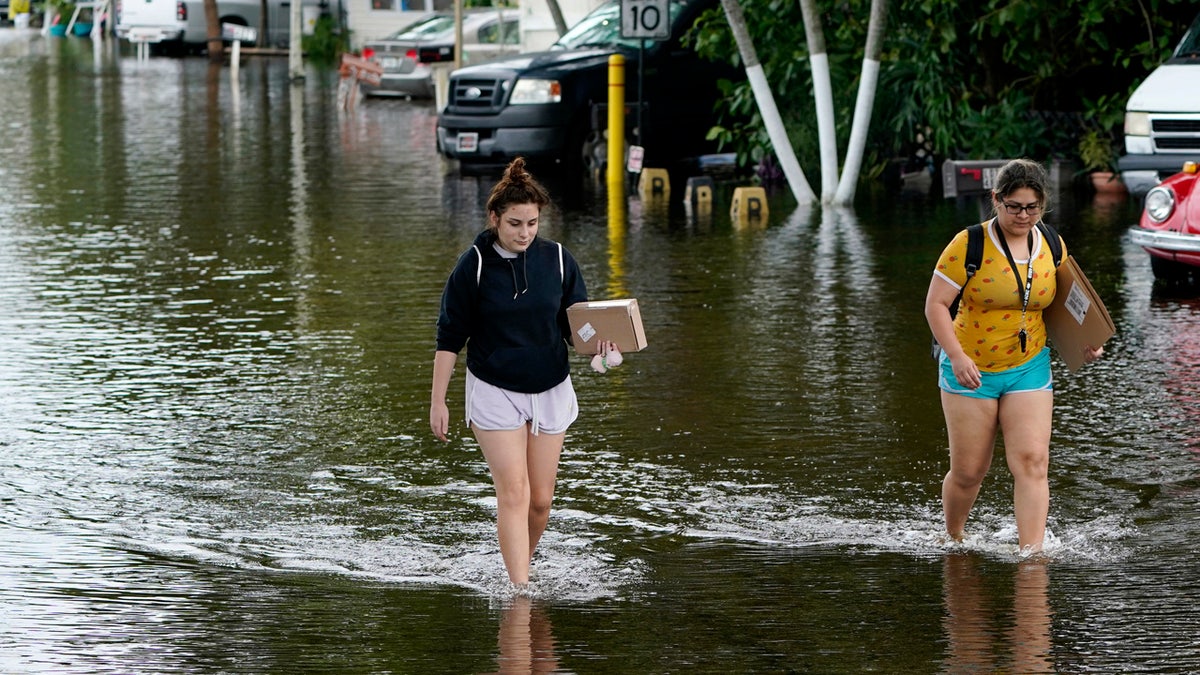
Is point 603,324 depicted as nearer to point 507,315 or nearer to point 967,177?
point 507,315

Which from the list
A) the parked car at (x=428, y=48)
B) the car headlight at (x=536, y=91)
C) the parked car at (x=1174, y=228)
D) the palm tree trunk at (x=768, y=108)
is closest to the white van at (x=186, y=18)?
the parked car at (x=428, y=48)

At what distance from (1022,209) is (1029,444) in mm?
820

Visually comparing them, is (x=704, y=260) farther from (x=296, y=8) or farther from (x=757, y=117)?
(x=296, y=8)

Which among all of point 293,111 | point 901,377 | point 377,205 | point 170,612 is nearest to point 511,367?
point 170,612

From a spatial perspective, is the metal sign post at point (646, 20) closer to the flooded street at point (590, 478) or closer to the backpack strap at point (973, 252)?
the flooded street at point (590, 478)

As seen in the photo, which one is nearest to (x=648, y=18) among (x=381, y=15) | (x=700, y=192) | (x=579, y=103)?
(x=700, y=192)

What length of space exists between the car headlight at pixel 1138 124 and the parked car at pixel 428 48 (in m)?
22.0

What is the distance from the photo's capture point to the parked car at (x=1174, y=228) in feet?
42.8

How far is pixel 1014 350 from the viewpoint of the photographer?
701cm

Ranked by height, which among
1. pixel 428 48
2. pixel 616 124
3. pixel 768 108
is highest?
pixel 428 48

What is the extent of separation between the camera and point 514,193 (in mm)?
6492

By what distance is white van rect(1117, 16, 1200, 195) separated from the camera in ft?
54.9

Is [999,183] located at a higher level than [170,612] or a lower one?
higher

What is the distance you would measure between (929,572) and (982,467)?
42 cm
